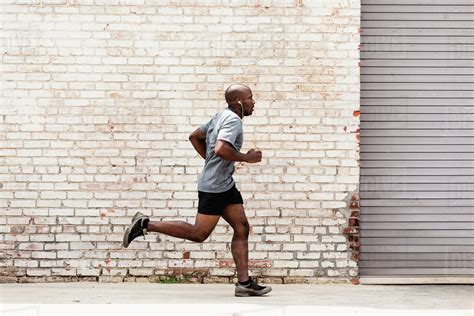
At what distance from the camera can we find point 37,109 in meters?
9.07

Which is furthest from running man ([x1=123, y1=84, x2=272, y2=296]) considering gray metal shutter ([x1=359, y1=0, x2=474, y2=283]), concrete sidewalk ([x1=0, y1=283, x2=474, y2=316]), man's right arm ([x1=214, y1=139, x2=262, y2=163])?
gray metal shutter ([x1=359, y1=0, x2=474, y2=283])

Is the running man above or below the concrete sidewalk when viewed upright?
above

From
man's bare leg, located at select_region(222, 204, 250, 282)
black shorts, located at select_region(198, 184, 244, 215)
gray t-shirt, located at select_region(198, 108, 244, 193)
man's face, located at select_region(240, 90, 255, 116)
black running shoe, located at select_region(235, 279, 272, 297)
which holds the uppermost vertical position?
man's face, located at select_region(240, 90, 255, 116)

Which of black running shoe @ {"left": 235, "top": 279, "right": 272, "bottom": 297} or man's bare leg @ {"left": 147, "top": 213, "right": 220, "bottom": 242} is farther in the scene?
black running shoe @ {"left": 235, "top": 279, "right": 272, "bottom": 297}

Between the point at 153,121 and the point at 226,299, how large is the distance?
1997 mm

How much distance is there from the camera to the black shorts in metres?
7.84

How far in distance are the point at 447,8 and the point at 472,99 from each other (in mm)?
889

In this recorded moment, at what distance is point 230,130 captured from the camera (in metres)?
Result: 7.65

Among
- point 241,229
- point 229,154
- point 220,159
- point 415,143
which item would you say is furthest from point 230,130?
point 415,143

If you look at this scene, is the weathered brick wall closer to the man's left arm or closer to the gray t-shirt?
the man's left arm

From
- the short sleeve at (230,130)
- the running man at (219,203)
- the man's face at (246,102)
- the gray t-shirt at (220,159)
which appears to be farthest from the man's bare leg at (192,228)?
the man's face at (246,102)

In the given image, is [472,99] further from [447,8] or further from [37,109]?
[37,109]

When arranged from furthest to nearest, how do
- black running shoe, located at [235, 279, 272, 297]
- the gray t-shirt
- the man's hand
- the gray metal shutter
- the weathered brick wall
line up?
the gray metal shutter, the weathered brick wall, black running shoe, located at [235, 279, 272, 297], the gray t-shirt, the man's hand

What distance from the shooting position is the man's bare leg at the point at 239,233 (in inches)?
311
